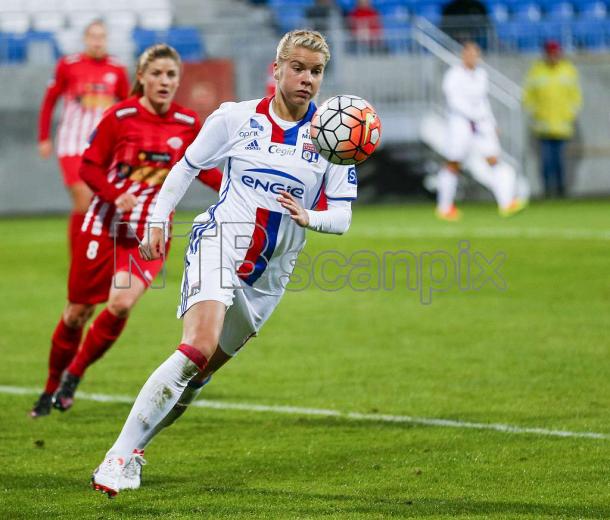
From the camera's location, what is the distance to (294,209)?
18.5 ft

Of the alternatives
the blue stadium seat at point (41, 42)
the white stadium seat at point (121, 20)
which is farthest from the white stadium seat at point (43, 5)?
the blue stadium seat at point (41, 42)

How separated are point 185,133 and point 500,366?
3.00 meters

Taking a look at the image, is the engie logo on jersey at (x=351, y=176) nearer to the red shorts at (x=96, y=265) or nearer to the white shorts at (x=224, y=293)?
the white shorts at (x=224, y=293)

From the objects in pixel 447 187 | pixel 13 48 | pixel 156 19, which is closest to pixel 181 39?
pixel 156 19

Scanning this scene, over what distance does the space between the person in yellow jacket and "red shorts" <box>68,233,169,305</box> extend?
17082mm

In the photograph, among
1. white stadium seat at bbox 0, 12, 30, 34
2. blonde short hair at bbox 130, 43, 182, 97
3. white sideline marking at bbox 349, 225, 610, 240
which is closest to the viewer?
blonde short hair at bbox 130, 43, 182, 97

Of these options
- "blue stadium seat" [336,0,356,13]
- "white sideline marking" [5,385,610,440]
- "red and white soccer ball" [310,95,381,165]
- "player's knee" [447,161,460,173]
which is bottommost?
"player's knee" [447,161,460,173]

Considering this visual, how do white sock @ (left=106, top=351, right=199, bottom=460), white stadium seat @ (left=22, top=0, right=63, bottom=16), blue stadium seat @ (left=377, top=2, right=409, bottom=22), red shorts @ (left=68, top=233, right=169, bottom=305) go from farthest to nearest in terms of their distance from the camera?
blue stadium seat @ (left=377, top=2, right=409, bottom=22)
white stadium seat @ (left=22, top=0, right=63, bottom=16)
red shorts @ (left=68, top=233, right=169, bottom=305)
white sock @ (left=106, top=351, right=199, bottom=460)

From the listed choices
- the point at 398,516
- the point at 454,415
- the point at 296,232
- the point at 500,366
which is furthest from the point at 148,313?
the point at 398,516

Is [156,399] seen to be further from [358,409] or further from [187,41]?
[187,41]

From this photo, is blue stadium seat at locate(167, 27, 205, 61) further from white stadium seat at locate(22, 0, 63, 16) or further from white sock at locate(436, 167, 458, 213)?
white sock at locate(436, 167, 458, 213)

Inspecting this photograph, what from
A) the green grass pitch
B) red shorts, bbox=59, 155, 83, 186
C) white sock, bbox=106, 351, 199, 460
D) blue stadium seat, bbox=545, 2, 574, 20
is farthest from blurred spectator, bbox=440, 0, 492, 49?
white sock, bbox=106, 351, 199, 460

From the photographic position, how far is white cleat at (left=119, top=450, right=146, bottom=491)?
5754mm

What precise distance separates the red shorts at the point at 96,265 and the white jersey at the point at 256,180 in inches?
70.9
